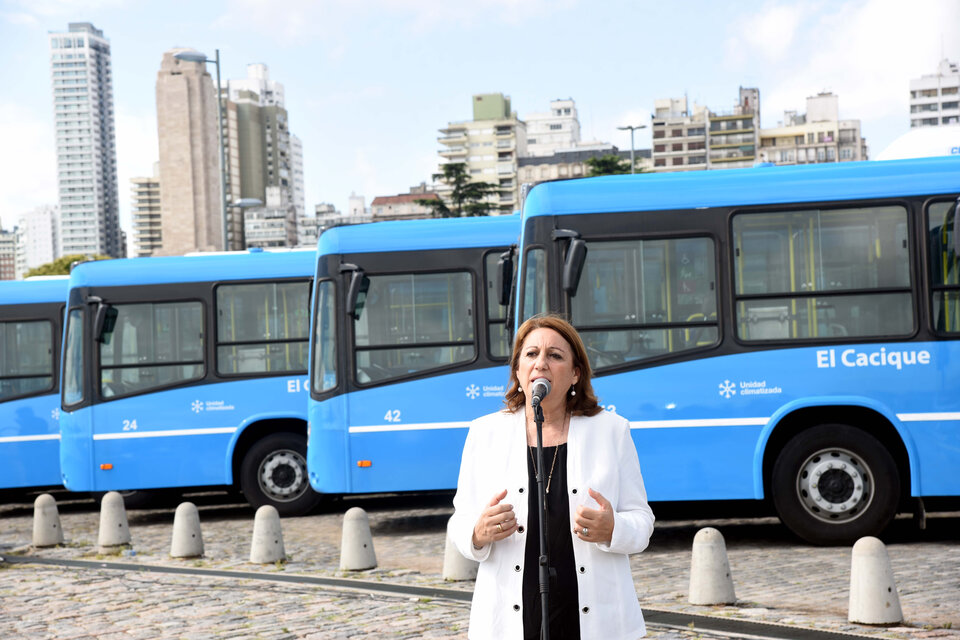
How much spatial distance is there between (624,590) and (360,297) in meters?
9.57

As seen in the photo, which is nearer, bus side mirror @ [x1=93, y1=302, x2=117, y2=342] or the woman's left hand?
the woman's left hand

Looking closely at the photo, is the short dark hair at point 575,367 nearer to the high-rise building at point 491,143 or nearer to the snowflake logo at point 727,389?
the snowflake logo at point 727,389

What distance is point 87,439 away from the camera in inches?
588

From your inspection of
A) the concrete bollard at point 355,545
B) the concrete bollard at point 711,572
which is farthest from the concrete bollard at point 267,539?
the concrete bollard at point 711,572

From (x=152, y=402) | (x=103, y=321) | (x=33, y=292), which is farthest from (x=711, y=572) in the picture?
(x=33, y=292)

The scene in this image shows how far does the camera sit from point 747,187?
419 inches

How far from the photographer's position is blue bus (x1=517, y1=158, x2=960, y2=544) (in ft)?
33.6

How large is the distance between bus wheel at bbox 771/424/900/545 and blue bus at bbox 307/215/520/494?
10.6ft

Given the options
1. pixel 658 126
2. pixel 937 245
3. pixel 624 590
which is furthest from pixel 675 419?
pixel 658 126

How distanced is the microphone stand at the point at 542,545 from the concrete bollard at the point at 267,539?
7.90 metres

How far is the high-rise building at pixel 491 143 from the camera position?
15900 cm

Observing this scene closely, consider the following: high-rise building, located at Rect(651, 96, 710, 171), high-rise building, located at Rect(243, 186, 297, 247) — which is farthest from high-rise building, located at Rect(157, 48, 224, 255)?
high-rise building, located at Rect(651, 96, 710, 171)

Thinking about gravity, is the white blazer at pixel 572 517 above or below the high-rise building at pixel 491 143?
below

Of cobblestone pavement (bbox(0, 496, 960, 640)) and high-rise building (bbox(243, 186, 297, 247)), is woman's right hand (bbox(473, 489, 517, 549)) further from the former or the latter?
high-rise building (bbox(243, 186, 297, 247))
